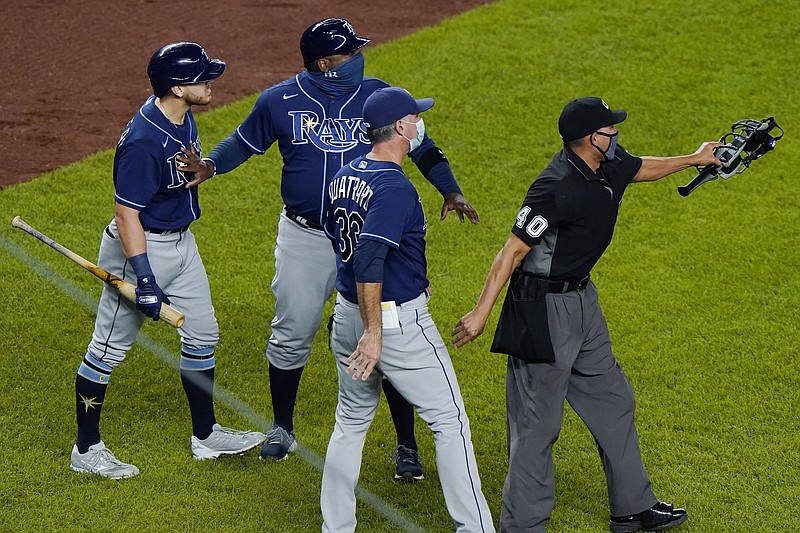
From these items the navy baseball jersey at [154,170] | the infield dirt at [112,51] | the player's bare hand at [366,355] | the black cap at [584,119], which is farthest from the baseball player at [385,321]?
the infield dirt at [112,51]

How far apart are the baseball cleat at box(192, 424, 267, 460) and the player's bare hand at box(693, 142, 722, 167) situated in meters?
2.47

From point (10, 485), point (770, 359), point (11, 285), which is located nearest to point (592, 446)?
point (770, 359)

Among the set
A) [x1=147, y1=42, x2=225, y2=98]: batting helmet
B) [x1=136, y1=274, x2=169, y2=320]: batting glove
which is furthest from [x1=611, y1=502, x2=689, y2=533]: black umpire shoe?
[x1=147, y1=42, x2=225, y2=98]: batting helmet

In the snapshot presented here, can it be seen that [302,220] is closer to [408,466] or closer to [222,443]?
[222,443]

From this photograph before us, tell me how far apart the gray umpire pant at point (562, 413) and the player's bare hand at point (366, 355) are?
75cm

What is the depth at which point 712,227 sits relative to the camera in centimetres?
799

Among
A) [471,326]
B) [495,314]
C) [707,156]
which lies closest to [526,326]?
[471,326]

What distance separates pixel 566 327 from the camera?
465cm

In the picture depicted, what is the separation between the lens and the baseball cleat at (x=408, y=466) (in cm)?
529

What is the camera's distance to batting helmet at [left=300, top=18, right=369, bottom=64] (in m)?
5.24

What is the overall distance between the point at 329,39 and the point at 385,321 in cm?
155

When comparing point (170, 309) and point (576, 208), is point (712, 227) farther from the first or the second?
point (170, 309)

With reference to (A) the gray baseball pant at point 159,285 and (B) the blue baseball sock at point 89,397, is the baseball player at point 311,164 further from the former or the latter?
(B) the blue baseball sock at point 89,397

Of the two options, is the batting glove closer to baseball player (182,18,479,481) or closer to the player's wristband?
the player's wristband
